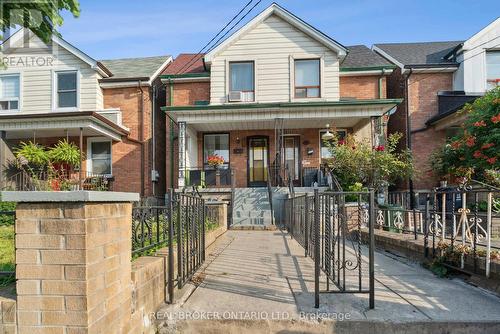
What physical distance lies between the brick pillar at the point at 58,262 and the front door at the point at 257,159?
12758 millimetres

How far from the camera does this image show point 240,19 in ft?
31.4

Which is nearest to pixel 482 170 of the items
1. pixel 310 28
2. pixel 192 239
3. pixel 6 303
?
pixel 310 28

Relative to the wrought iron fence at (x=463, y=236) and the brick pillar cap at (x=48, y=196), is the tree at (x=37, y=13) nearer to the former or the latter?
the brick pillar cap at (x=48, y=196)

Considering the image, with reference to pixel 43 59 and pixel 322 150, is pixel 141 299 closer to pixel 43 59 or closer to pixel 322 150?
pixel 322 150

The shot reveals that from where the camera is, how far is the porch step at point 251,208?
10.6m

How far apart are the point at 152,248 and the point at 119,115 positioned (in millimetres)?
12396

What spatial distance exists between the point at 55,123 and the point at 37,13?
11003 millimetres

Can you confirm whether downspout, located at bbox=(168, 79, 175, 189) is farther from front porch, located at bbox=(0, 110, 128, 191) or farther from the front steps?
the front steps

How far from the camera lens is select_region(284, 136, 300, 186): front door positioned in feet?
48.3

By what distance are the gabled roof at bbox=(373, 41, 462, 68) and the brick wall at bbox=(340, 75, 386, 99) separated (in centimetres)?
138

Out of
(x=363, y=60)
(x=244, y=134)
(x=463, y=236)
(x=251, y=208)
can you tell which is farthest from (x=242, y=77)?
(x=463, y=236)

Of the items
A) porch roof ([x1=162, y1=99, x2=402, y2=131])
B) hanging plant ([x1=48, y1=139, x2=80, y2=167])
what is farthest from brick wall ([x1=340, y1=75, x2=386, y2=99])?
hanging plant ([x1=48, y1=139, x2=80, y2=167])

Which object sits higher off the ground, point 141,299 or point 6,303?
point 6,303

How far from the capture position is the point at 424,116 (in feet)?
46.3
